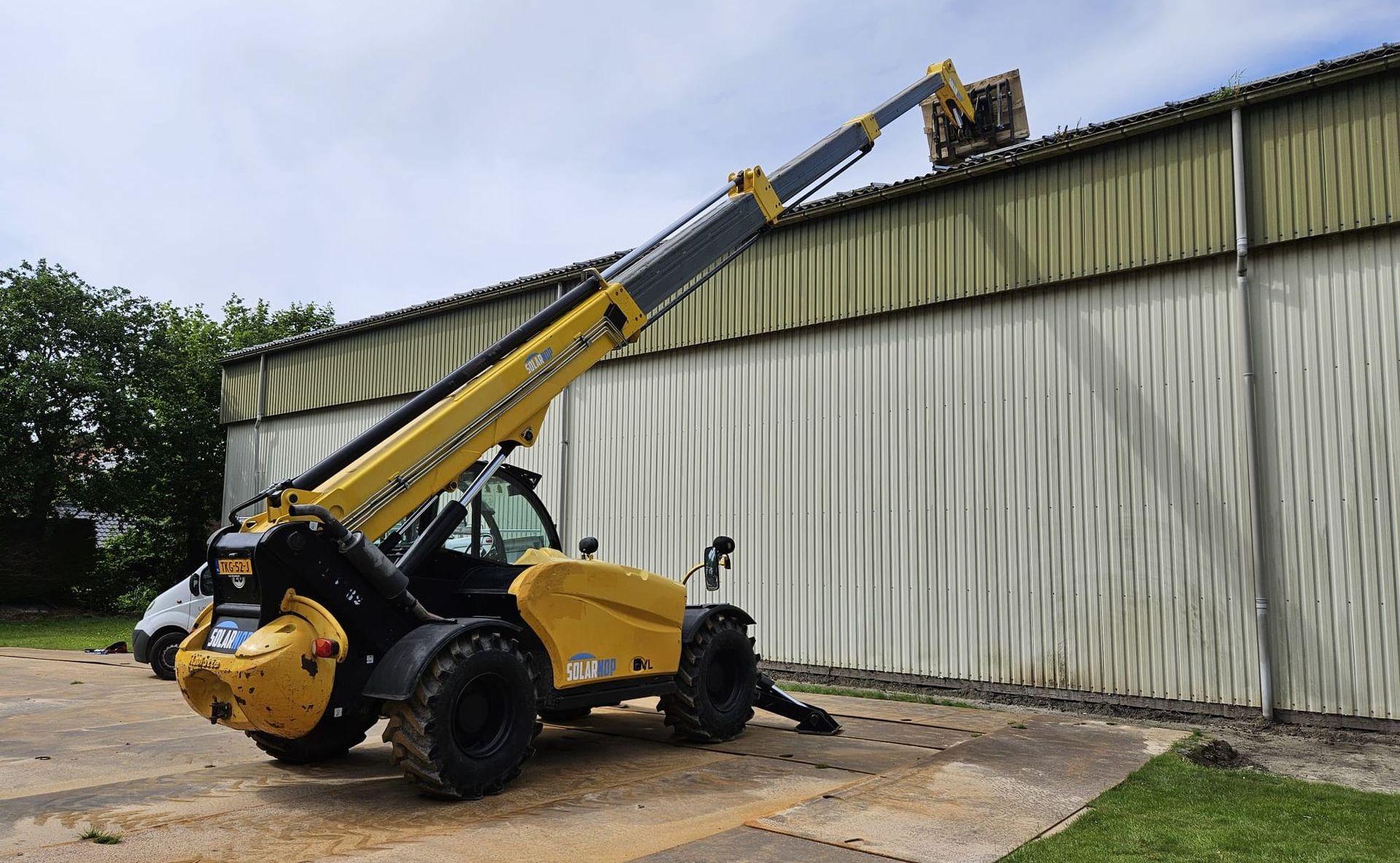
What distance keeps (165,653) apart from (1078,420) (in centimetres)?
1225

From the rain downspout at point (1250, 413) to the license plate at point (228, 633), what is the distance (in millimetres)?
9023

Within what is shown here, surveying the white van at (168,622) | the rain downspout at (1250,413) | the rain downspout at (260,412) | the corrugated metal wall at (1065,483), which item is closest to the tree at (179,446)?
the rain downspout at (260,412)

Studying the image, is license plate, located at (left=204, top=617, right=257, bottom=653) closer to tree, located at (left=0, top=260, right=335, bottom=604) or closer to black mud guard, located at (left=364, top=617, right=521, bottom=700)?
black mud guard, located at (left=364, top=617, right=521, bottom=700)

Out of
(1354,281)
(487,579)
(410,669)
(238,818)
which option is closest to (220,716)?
(238,818)

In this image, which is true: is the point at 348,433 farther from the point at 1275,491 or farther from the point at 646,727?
the point at 1275,491

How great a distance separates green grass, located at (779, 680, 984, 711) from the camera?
461 inches

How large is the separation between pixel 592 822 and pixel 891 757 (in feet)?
10.4

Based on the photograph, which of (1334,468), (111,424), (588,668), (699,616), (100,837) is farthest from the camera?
(111,424)

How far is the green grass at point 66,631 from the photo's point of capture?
1927 centimetres

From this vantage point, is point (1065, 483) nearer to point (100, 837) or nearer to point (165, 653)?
point (100, 837)

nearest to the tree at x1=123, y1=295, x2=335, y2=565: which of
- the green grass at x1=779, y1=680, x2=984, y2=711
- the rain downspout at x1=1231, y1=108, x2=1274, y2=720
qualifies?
the green grass at x1=779, y1=680, x2=984, y2=711

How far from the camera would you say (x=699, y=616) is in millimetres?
8969

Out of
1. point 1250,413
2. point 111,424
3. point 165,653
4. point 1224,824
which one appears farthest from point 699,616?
point 111,424

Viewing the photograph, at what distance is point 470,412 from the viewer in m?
7.39
